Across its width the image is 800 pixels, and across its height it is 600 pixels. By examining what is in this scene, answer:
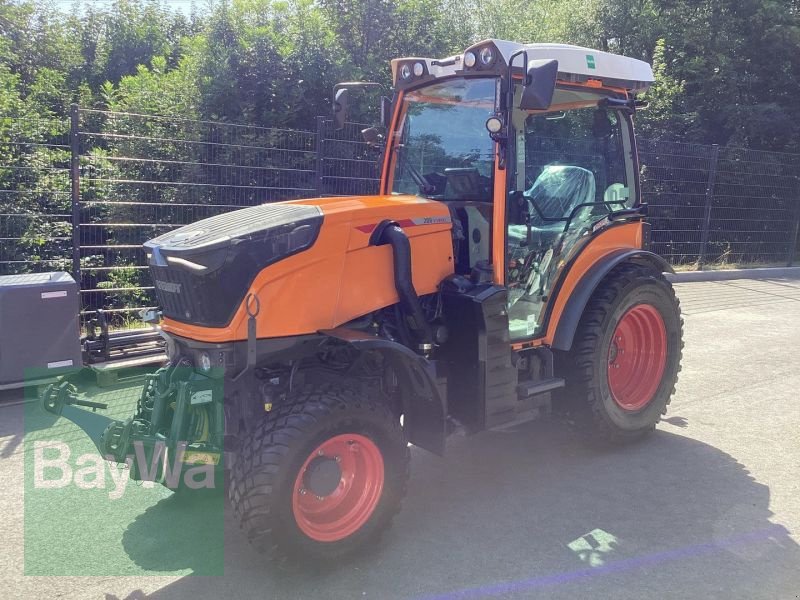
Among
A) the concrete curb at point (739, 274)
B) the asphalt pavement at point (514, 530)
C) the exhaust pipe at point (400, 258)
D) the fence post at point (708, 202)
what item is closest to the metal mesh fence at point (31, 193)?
the asphalt pavement at point (514, 530)

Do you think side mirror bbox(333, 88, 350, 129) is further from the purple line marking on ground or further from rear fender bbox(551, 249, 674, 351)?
the purple line marking on ground

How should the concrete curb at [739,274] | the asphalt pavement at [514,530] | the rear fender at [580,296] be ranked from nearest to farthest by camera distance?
the asphalt pavement at [514,530]
the rear fender at [580,296]
the concrete curb at [739,274]

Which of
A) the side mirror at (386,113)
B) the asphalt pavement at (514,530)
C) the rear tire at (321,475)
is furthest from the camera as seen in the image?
the side mirror at (386,113)

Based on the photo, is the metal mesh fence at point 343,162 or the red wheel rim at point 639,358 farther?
the metal mesh fence at point 343,162

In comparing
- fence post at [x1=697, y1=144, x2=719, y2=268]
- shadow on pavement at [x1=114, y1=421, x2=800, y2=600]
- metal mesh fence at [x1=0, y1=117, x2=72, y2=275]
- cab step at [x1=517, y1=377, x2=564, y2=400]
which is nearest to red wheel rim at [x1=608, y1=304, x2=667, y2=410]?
shadow on pavement at [x1=114, y1=421, x2=800, y2=600]

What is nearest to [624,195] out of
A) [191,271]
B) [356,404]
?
[356,404]

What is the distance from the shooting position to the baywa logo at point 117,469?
3.24m

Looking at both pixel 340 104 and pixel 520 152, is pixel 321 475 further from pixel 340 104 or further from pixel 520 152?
pixel 340 104

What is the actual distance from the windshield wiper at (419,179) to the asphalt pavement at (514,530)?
174 centimetres

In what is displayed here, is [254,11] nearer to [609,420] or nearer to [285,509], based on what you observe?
[609,420]

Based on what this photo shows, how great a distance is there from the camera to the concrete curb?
12922mm

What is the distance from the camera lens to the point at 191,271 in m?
3.38

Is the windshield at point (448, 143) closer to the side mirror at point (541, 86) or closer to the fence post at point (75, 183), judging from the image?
the side mirror at point (541, 86)

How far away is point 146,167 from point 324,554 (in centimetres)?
561
